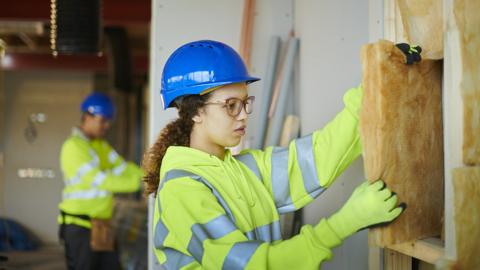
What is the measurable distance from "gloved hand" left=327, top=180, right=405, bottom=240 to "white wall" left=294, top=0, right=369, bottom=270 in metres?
0.80

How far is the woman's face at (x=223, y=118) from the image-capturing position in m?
1.66

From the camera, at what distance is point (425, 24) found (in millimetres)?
1613

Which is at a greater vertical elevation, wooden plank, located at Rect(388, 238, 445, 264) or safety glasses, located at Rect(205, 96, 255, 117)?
safety glasses, located at Rect(205, 96, 255, 117)

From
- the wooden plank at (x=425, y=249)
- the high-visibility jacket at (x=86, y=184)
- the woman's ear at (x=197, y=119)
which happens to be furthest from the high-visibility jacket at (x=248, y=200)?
the high-visibility jacket at (x=86, y=184)

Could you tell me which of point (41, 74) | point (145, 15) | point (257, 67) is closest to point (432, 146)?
point (257, 67)

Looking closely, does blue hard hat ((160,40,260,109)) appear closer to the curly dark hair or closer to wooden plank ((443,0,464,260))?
the curly dark hair

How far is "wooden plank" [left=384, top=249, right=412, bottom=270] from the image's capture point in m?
1.81

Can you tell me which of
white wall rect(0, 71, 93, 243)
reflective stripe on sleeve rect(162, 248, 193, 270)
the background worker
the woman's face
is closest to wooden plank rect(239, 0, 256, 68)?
the woman's face

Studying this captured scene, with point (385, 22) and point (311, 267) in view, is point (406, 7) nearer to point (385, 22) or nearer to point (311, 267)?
point (385, 22)

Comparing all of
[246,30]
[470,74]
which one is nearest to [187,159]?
[470,74]

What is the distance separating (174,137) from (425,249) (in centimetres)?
80

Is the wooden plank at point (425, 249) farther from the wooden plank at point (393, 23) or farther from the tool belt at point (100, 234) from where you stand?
the tool belt at point (100, 234)

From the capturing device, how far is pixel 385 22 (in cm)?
181

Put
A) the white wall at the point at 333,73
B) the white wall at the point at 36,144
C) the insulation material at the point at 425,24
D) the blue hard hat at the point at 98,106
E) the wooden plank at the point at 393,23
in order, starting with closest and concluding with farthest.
Result: the insulation material at the point at 425,24 < the wooden plank at the point at 393,23 < the white wall at the point at 333,73 < the blue hard hat at the point at 98,106 < the white wall at the point at 36,144
